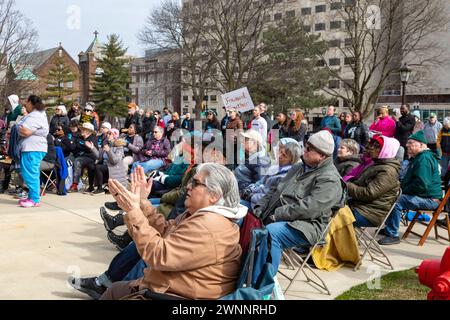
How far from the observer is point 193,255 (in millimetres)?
2713

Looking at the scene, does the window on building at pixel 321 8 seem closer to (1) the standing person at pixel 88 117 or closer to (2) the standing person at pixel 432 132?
(2) the standing person at pixel 432 132

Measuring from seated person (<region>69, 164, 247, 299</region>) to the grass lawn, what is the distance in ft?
6.90

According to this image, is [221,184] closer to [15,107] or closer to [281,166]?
[281,166]

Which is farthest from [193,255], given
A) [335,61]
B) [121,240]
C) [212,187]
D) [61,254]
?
[335,61]

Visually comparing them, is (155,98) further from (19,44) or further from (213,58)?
(19,44)

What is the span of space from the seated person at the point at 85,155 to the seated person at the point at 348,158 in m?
5.50

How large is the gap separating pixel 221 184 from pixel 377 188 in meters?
3.37

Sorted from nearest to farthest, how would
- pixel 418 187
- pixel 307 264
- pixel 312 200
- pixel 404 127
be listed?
pixel 312 200
pixel 307 264
pixel 418 187
pixel 404 127

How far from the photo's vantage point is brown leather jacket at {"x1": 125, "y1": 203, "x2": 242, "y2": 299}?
8.93ft

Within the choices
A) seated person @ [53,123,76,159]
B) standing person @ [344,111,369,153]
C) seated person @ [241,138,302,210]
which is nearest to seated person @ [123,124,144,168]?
seated person @ [53,123,76,159]

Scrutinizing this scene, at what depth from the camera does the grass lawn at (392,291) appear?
4.62 meters

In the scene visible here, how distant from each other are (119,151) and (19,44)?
21248 mm

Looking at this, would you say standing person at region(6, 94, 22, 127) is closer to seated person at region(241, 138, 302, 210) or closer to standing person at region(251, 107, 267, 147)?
standing person at region(251, 107, 267, 147)
